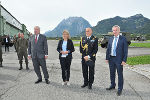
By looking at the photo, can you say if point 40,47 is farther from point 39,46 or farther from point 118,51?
point 118,51

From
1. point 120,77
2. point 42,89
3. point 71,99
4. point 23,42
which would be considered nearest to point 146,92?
point 120,77

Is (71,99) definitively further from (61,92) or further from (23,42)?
(23,42)

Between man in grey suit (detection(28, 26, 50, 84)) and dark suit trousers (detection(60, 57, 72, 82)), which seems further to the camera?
man in grey suit (detection(28, 26, 50, 84))

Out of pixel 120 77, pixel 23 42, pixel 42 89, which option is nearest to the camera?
pixel 120 77

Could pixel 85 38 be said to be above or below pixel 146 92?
above

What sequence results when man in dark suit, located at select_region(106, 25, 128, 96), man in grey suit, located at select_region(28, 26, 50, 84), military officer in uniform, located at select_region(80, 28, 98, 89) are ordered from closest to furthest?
man in dark suit, located at select_region(106, 25, 128, 96), military officer in uniform, located at select_region(80, 28, 98, 89), man in grey suit, located at select_region(28, 26, 50, 84)

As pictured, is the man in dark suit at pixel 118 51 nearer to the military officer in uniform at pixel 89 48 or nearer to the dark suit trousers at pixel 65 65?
the military officer in uniform at pixel 89 48

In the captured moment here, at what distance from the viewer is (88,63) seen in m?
5.78

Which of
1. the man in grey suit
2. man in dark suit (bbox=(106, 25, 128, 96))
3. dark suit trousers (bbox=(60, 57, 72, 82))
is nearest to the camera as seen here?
man in dark suit (bbox=(106, 25, 128, 96))

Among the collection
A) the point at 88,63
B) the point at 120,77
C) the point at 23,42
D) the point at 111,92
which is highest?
the point at 23,42

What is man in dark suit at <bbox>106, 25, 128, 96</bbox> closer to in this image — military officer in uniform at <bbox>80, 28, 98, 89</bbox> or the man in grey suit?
military officer in uniform at <bbox>80, 28, 98, 89</bbox>

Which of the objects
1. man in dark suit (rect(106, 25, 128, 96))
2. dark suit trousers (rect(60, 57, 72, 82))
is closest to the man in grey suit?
dark suit trousers (rect(60, 57, 72, 82))

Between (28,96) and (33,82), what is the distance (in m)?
1.71

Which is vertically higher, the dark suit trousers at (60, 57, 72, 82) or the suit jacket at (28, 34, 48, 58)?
the suit jacket at (28, 34, 48, 58)
